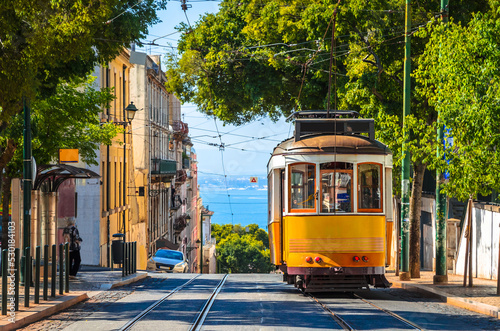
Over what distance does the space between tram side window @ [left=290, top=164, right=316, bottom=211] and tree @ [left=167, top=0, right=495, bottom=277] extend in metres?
3.10

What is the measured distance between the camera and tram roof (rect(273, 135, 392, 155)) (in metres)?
15.6

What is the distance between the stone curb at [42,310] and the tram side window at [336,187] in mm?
5317

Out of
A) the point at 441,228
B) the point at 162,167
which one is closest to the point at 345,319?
the point at 441,228

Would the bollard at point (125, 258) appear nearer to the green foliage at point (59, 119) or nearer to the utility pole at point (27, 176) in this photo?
the green foliage at point (59, 119)

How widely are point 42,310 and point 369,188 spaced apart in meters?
6.88

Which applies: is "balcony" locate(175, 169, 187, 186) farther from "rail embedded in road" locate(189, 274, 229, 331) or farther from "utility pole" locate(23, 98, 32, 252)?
"utility pole" locate(23, 98, 32, 252)

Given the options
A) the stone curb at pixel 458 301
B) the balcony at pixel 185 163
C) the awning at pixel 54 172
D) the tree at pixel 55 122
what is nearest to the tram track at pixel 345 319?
the stone curb at pixel 458 301

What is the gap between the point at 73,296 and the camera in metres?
15.4

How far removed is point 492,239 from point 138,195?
27897 millimetres

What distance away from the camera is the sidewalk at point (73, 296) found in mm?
11742

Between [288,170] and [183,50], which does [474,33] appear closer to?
[288,170]

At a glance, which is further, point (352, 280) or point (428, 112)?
point (428, 112)

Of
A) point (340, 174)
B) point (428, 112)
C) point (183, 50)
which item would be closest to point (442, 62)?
point (340, 174)

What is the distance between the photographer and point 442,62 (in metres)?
16.1
